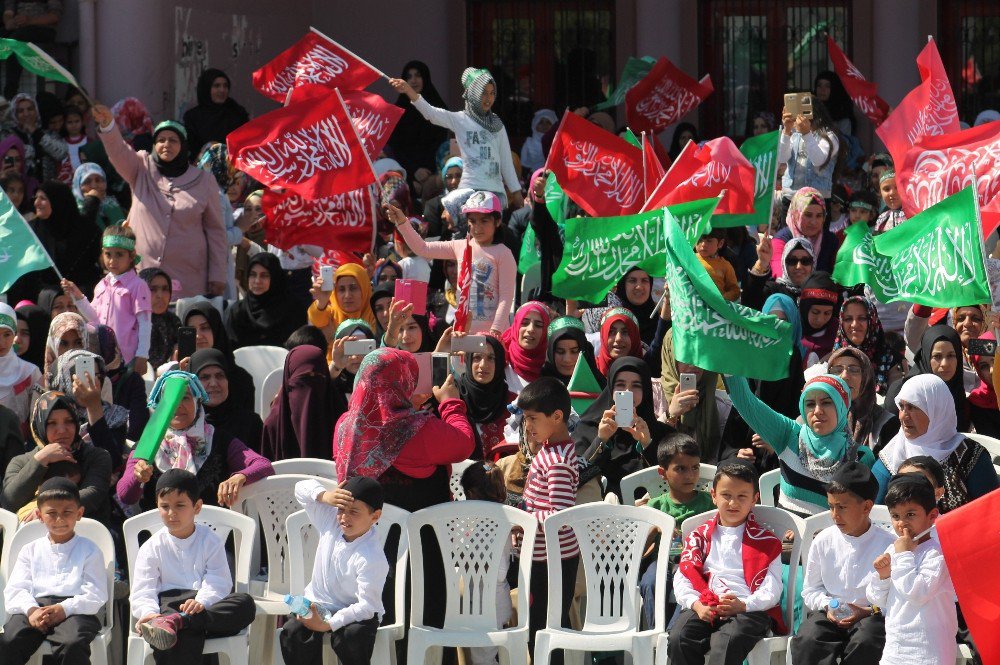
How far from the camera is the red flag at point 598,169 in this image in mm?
10570

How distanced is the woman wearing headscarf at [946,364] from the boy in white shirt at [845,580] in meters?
1.57

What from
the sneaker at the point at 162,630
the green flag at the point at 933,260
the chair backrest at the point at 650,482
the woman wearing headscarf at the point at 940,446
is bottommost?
the sneaker at the point at 162,630

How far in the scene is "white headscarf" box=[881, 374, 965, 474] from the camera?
7504 millimetres

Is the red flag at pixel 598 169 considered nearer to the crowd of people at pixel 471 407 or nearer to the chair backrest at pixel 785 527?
the crowd of people at pixel 471 407

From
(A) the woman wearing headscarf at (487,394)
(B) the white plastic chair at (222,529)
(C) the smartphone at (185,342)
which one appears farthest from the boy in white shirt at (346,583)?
(C) the smartphone at (185,342)

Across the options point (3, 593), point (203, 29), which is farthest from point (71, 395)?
point (203, 29)

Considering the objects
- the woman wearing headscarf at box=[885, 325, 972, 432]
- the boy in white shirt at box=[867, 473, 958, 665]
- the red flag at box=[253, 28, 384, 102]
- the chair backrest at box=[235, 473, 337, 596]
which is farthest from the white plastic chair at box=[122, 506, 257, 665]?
the red flag at box=[253, 28, 384, 102]

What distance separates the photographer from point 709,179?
9.89 meters

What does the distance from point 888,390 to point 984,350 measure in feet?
1.88

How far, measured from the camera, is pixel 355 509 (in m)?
7.21

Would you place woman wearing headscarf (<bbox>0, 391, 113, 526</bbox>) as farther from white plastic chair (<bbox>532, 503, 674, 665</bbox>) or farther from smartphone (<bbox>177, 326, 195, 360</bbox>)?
white plastic chair (<bbox>532, 503, 674, 665</bbox>)

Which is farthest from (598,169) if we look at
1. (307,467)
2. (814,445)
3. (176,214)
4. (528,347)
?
(814,445)

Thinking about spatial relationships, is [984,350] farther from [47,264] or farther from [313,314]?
[47,264]

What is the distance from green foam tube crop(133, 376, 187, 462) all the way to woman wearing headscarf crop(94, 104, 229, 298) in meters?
3.06
